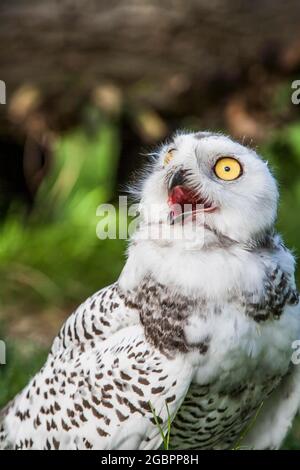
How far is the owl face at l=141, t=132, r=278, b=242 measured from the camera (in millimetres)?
2941

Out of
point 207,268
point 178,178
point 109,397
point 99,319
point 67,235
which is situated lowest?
point 109,397

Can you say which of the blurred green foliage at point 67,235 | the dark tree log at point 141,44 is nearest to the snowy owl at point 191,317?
the blurred green foliage at point 67,235

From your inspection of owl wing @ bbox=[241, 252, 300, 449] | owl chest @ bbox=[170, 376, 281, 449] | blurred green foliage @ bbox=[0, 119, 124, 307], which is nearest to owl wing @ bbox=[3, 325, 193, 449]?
owl chest @ bbox=[170, 376, 281, 449]

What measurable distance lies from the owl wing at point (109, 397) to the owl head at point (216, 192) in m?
0.41

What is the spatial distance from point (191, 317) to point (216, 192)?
15.6 inches

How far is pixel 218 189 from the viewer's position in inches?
116

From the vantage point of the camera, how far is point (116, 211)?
691cm

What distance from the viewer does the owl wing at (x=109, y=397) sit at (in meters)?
2.97

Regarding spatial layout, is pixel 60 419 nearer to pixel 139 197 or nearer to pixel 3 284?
pixel 139 197

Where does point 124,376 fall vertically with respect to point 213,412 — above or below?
above

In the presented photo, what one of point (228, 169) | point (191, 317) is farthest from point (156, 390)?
point (228, 169)

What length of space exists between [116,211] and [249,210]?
401 centimetres

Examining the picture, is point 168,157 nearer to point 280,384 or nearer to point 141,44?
point 280,384

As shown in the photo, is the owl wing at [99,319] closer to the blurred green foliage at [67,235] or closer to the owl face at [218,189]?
the owl face at [218,189]
